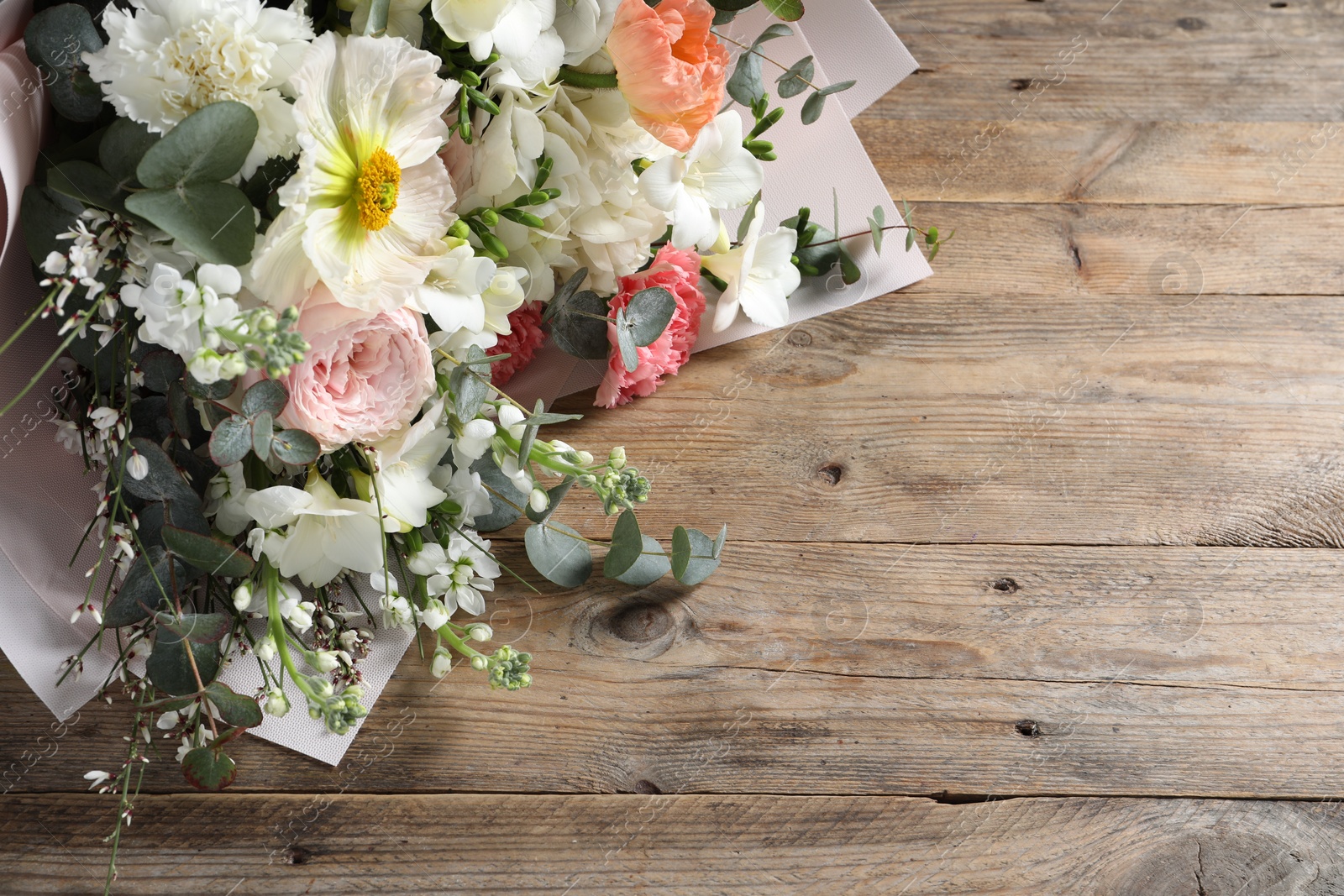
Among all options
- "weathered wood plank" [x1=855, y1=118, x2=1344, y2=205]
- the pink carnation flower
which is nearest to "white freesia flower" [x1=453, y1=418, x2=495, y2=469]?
the pink carnation flower

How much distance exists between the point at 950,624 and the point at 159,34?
2.03 feet

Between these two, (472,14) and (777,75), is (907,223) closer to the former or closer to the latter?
(777,75)

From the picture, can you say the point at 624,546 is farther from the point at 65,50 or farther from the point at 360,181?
the point at 65,50

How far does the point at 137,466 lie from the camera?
50 centimetres

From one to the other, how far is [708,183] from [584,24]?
14 centimetres

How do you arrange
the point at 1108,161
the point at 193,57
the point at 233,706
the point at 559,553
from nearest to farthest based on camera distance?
the point at 193,57
the point at 233,706
the point at 559,553
the point at 1108,161

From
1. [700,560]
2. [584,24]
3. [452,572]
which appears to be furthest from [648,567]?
[584,24]

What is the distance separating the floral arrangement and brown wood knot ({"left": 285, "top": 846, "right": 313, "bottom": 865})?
0.27 ft

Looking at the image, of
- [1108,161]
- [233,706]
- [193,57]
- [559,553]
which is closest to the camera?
[193,57]

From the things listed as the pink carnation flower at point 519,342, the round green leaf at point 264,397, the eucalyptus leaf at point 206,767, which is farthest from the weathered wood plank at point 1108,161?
the eucalyptus leaf at point 206,767

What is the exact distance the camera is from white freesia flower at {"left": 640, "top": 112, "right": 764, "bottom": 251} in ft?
1.94

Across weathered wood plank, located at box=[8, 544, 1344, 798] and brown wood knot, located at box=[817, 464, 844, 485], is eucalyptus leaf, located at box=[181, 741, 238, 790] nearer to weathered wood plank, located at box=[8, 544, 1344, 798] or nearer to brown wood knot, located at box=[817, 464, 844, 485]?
weathered wood plank, located at box=[8, 544, 1344, 798]

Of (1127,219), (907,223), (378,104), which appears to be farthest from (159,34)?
(1127,219)

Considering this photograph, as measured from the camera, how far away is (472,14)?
48cm
